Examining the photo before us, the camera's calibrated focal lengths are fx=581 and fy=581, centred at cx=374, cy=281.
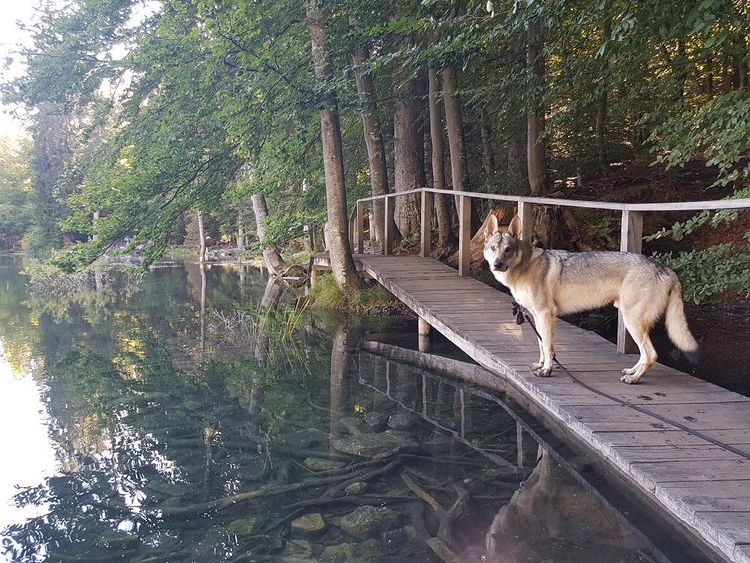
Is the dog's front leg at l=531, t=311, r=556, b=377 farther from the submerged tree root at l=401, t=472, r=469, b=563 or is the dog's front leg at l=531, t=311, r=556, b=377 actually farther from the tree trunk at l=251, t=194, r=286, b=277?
the tree trunk at l=251, t=194, r=286, b=277

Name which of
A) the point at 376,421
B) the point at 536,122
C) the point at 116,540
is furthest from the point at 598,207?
the point at 536,122

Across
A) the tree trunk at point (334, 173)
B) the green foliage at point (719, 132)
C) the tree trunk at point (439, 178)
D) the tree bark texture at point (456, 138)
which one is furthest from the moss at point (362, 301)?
the green foliage at point (719, 132)

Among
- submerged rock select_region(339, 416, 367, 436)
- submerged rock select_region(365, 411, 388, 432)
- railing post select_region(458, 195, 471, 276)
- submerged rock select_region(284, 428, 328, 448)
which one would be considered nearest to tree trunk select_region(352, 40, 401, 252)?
railing post select_region(458, 195, 471, 276)

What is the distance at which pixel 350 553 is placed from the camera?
10.8 ft

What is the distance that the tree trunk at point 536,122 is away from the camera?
921 cm

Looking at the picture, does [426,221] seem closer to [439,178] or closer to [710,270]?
[439,178]

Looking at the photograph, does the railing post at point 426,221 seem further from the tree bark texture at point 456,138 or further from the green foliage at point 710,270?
the green foliage at point 710,270

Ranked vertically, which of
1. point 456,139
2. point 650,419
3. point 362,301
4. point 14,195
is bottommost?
point 362,301

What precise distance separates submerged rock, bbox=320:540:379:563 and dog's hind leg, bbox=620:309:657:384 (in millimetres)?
2370

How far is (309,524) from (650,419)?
2261 millimetres

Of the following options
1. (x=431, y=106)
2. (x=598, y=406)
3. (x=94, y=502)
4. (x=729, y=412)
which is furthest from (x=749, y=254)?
(x=431, y=106)

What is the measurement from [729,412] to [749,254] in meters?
2.68

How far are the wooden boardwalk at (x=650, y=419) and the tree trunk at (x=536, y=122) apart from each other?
3.89 m

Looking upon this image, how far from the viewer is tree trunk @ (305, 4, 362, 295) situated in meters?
9.92
